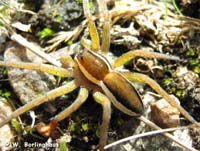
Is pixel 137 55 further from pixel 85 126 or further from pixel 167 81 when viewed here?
pixel 85 126

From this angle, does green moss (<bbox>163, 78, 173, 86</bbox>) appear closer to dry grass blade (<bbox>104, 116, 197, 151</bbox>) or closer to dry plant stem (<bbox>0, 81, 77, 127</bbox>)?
dry grass blade (<bbox>104, 116, 197, 151</bbox>)

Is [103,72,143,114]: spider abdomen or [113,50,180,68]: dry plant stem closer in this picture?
[103,72,143,114]: spider abdomen

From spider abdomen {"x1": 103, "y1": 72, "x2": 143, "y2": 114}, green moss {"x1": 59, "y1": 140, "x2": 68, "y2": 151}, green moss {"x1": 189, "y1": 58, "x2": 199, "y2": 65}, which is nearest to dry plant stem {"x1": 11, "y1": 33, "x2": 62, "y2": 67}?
spider abdomen {"x1": 103, "y1": 72, "x2": 143, "y2": 114}

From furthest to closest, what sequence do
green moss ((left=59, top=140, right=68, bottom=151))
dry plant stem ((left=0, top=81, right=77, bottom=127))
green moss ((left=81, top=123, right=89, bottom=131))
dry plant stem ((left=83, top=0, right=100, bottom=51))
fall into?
1. dry plant stem ((left=83, top=0, right=100, bottom=51))
2. green moss ((left=81, top=123, right=89, bottom=131))
3. dry plant stem ((left=0, top=81, right=77, bottom=127))
4. green moss ((left=59, top=140, right=68, bottom=151))

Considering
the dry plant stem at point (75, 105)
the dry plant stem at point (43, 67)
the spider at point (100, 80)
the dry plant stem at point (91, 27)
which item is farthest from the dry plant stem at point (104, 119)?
the dry plant stem at point (91, 27)

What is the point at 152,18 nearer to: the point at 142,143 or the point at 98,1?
the point at 98,1

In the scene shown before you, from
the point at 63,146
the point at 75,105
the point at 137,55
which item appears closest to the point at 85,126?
the point at 75,105

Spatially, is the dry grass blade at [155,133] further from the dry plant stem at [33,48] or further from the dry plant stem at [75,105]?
the dry plant stem at [33,48]

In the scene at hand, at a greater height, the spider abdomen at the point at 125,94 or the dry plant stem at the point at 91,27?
the dry plant stem at the point at 91,27
